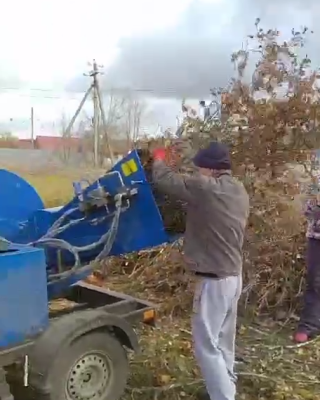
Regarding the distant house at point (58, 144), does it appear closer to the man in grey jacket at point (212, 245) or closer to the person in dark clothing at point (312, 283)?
the person in dark clothing at point (312, 283)

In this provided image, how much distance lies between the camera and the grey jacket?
388 cm

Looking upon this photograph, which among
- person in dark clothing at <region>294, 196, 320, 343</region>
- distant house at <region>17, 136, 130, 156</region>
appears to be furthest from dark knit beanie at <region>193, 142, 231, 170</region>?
distant house at <region>17, 136, 130, 156</region>

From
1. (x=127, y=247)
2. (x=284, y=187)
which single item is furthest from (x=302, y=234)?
(x=127, y=247)

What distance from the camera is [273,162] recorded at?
6.61 metres

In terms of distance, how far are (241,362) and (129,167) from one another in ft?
6.82

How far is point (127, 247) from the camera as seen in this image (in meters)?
4.35

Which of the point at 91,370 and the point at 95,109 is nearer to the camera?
the point at 91,370

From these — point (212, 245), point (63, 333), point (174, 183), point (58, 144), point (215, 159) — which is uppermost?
point (215, 159)

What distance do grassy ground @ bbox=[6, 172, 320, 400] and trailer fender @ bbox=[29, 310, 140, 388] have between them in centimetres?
63

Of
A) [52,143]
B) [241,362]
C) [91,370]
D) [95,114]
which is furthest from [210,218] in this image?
[52,143]

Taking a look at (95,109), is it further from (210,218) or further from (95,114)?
(210,218)

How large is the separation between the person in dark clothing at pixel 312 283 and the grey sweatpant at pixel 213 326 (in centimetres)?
191

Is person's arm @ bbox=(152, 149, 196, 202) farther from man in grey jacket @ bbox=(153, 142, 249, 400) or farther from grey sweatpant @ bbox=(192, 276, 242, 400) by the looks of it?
grey sweatpant @ bbox=(192, 276, 242, 400)

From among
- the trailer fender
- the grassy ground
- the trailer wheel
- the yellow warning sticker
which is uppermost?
the yellow warning sticker
